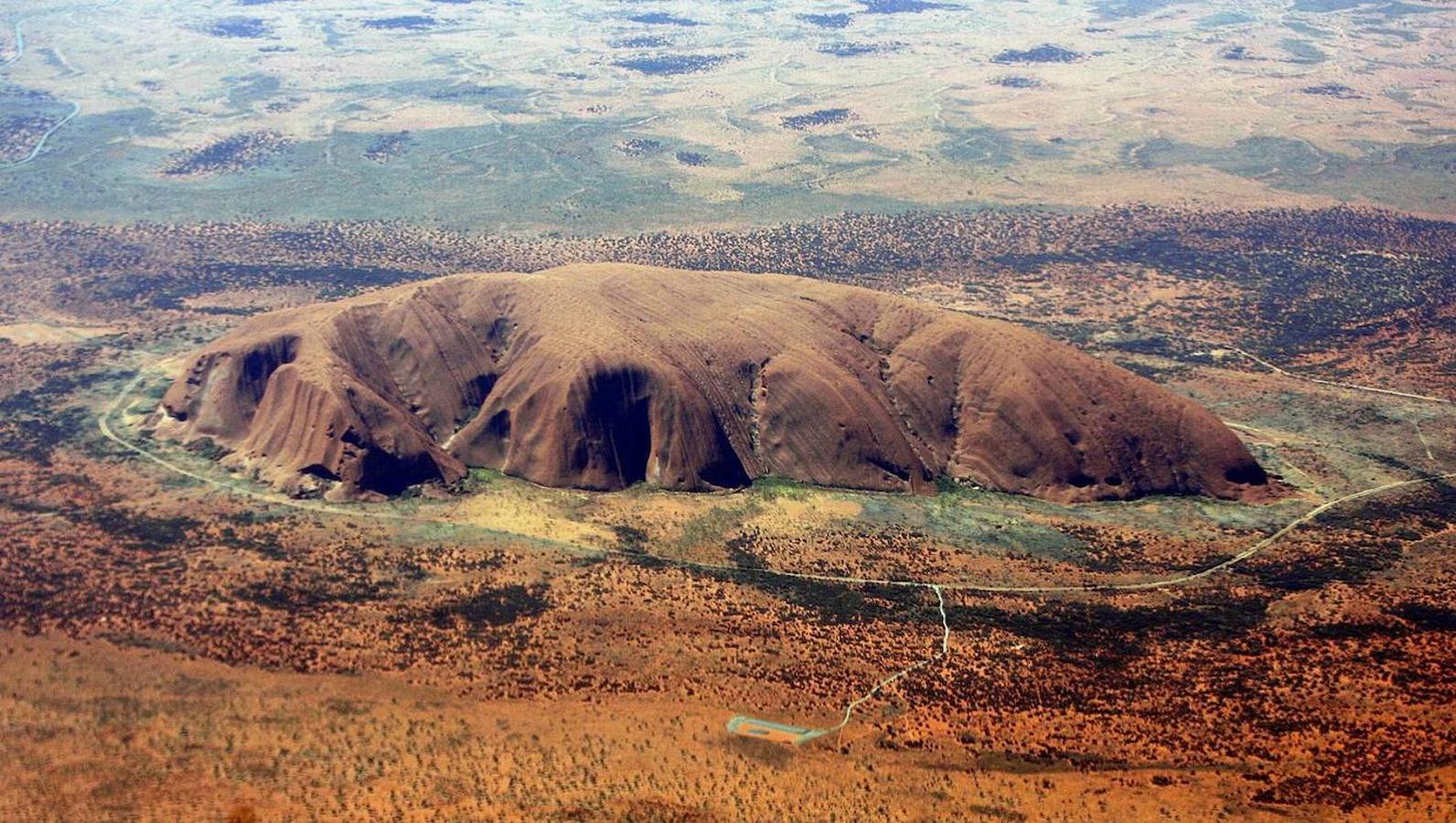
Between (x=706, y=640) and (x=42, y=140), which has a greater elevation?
(x=42, y=140)

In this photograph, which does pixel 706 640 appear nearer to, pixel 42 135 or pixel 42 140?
pixel 42 140

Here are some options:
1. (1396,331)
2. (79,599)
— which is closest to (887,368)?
(79,599)

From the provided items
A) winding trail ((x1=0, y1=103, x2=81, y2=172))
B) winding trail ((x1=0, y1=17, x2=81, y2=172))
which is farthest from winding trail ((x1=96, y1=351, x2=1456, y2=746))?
winding trail ((x1=0, y1=17, x2=81, y2=172))

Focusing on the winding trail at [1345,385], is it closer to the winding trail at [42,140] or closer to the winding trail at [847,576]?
the winding trail at [847,576]

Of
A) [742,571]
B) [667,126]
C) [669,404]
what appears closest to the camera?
[742,571]

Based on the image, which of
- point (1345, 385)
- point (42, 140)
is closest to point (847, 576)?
point (1345, 385)

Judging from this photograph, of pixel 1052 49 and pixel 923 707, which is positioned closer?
pixel 923 707

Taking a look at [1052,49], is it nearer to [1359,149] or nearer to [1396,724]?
[1359,149]
